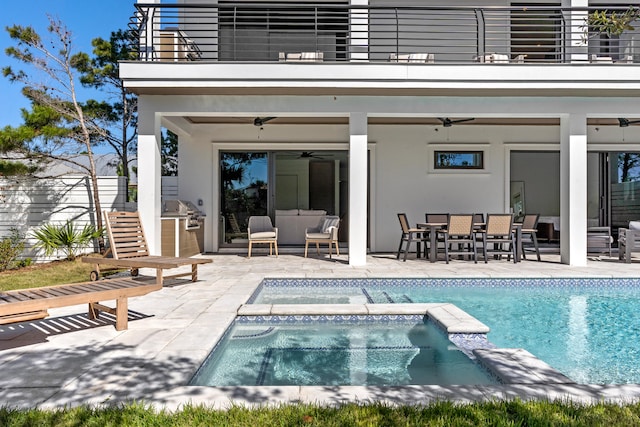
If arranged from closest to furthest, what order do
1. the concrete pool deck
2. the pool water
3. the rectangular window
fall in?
1. the concrete pool deck
2. the pool water
3. the rectangular window

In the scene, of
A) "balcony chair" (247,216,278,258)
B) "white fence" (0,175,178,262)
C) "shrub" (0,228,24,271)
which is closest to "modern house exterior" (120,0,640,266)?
"balcony chair" (247,216,278,258)

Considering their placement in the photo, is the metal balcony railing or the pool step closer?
the pool step

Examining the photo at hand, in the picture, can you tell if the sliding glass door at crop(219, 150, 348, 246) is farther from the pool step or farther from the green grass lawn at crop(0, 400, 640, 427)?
the green grass lawn at crop(0, 400, 640, 427)

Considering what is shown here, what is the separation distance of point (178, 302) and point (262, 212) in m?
6.43

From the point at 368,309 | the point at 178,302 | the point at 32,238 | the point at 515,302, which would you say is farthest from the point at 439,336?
the point at 32,238

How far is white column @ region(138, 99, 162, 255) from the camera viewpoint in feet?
24.1

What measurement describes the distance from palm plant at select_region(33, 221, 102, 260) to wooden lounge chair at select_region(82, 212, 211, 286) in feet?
10.2

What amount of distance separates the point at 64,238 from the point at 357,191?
20.2ft

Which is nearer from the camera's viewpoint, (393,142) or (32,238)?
(32,238)

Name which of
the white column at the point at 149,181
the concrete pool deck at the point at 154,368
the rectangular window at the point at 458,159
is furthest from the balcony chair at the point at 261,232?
the rectangular window at the point at 458,159

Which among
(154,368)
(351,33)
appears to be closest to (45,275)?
(154,368)

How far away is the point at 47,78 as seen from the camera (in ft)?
31.5

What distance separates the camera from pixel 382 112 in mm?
7781

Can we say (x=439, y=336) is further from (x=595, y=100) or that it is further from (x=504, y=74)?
(x=595, y=100)
